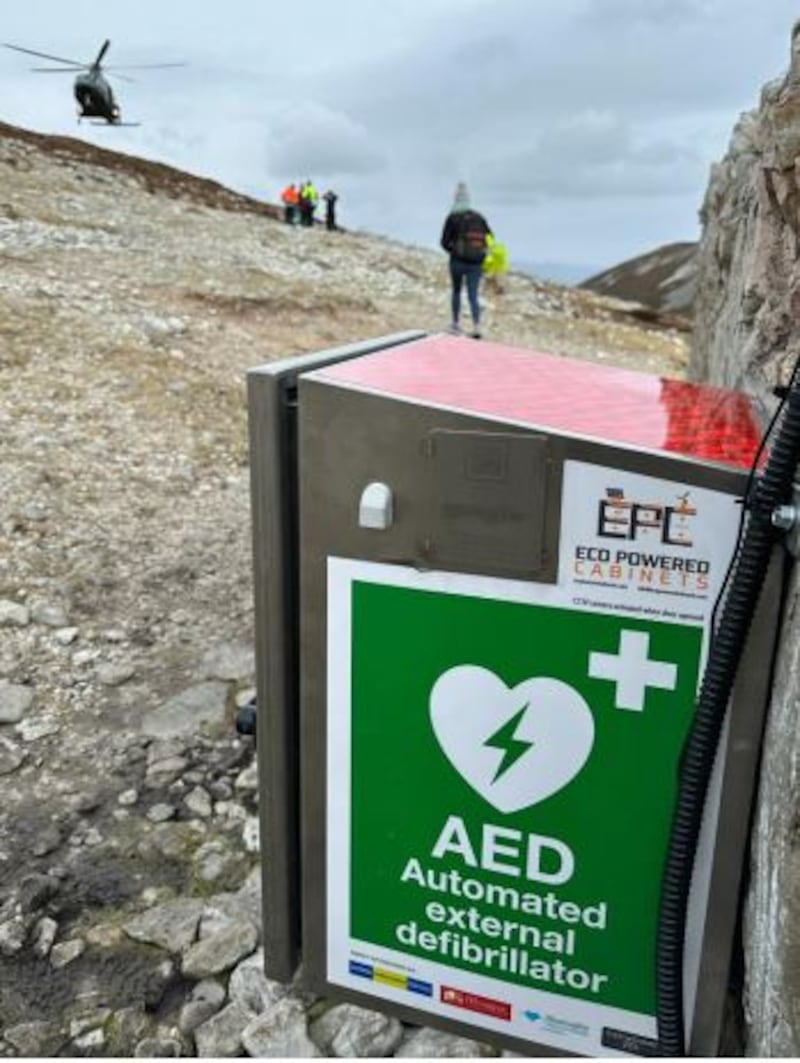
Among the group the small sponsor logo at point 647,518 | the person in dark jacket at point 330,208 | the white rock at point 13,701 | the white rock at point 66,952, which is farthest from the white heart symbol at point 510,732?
the person in dark jacket at point 330,208

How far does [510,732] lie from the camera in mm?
2053

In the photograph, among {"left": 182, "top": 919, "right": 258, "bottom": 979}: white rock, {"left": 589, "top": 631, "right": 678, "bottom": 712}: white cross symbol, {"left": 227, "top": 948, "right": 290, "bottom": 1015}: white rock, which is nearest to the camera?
{"left": 589, "top": 631, "right": 678, "bottom": 712}: white cross symbol

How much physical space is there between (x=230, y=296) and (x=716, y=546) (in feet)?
32.9

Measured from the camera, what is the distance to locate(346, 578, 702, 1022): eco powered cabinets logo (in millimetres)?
1958

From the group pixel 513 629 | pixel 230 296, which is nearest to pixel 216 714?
pixel 513 629

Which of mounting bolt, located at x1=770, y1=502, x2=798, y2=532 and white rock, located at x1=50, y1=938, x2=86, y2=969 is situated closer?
mounting bolt, located at x1=770, y1=502, x2=798, y2=532

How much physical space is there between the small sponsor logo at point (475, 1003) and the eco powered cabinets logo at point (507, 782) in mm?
26

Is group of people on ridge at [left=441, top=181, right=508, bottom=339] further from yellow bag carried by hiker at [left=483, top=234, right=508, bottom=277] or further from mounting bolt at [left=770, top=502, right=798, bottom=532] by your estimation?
mounting bolt at [left=770, top=502, right=798, bottom=532]

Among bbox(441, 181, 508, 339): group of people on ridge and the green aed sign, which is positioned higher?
bbox(441, 181, 508, 339): group of people on ridge

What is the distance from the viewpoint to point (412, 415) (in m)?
1.90


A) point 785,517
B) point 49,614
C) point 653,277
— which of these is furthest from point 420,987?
point 653,277

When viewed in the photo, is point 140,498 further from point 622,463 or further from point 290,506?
point 622,463

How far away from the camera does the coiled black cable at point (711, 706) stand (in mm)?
1640

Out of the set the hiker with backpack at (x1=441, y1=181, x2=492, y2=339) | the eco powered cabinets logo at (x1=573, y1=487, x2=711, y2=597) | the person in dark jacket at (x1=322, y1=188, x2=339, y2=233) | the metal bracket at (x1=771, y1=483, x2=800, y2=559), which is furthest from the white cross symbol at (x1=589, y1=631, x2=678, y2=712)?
Result: the person in dark jacket at (x1=322, y1=188, x2=339, y2=233)
